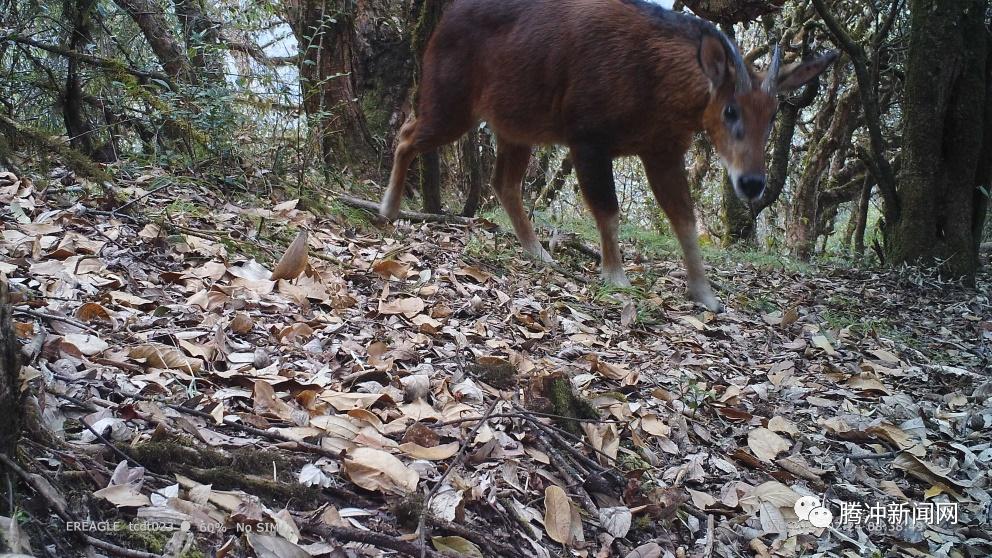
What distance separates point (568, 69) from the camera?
522cm

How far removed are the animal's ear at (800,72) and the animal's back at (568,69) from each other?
608mm

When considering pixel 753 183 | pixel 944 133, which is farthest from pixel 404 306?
pixel 944 133

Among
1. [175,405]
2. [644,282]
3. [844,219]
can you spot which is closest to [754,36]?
[644,282]

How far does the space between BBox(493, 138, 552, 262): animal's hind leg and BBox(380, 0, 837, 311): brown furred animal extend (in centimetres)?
3

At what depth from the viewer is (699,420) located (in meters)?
3.33

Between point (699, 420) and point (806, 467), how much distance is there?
1.62 feet

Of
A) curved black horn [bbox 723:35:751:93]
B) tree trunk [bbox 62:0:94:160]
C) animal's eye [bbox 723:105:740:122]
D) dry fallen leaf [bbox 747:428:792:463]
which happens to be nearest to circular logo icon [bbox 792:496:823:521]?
dry fallen leaf [bbox 747:428:792:463]

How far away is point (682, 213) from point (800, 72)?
4.21 ft

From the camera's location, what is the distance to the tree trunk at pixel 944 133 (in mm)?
6336

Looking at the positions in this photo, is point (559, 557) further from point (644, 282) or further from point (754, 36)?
point (754, 36)

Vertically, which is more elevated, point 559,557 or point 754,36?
point 754,36

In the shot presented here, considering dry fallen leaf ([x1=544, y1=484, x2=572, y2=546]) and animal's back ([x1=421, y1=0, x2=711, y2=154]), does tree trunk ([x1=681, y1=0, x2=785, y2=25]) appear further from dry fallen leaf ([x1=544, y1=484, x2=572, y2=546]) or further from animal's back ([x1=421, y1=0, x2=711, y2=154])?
dry fallen leaf ([x1=544, y1=484, x2=572, y2=546])

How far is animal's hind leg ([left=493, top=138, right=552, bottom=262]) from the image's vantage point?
596cm

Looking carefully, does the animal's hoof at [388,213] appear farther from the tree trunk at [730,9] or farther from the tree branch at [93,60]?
the tree trunk at [730,9]
